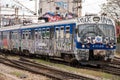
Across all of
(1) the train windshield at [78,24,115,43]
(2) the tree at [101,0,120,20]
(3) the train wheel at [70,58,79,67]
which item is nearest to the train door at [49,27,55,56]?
(3) the train wheel at [70,58,79,67]

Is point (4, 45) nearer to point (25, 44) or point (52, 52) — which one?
point (25, 44)

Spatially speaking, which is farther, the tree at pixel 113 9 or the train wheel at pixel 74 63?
the tree at pixel 113 9

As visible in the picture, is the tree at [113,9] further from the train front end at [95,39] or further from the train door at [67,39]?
the train front end at [95,39]

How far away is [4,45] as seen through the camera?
3725 cm

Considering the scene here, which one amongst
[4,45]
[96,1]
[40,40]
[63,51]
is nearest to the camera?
[63,51]

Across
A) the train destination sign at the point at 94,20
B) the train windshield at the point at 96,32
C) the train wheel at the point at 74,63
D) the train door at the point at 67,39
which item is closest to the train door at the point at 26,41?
the train door at the point at 67,39

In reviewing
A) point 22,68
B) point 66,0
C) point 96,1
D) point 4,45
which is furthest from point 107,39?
point 66,0

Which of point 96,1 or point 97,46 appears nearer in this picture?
point 97,46

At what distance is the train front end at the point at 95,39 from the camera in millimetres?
20297

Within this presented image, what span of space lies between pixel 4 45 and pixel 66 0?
5188 centimetres

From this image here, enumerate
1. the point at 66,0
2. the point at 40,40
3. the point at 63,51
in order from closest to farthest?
the point at 63,51
the point at 40,40
the point at 66,0

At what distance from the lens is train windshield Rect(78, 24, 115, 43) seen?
20.3 meters

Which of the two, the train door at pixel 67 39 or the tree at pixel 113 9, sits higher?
the tree at pixel 113 9

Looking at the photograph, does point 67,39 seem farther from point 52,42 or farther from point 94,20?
point 52,42
